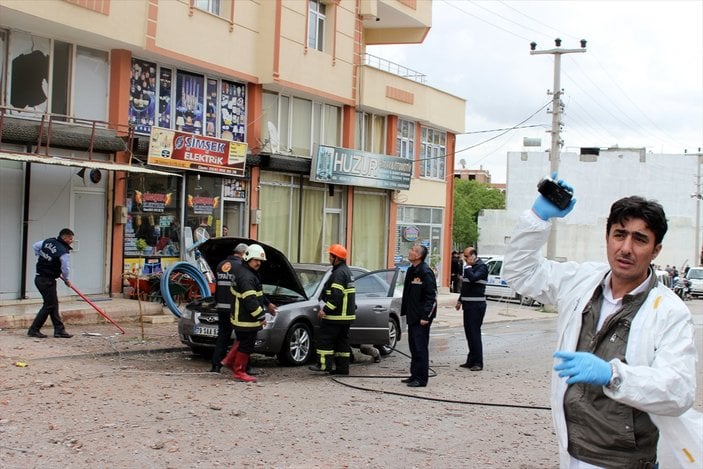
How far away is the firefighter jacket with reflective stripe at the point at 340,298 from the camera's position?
10875 mm

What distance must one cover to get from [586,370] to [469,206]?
257ft

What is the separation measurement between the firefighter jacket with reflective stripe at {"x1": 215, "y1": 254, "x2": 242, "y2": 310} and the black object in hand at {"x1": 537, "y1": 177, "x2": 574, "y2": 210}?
294 inches

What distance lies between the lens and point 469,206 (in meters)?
80.4

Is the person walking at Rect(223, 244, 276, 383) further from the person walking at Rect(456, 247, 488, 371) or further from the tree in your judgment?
the tree

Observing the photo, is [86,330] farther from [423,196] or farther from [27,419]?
[423,196]

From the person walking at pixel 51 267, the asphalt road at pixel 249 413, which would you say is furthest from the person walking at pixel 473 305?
the person walking at pixel 51 267

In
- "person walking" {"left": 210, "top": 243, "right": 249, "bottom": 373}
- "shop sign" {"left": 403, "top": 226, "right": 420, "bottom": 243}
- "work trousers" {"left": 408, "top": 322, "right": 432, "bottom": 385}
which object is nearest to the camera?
"work trousers" {"left": 408, "top": 322, "right": 432, "bottom": 385}

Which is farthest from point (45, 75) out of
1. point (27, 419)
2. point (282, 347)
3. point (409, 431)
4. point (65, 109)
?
point (409, 431)

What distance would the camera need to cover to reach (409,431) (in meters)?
7.64

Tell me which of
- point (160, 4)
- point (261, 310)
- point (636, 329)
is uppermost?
point (160, 4)

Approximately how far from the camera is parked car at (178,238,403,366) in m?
11.3

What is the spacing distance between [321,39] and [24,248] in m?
11.9

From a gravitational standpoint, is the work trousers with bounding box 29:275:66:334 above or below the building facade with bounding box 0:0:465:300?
below

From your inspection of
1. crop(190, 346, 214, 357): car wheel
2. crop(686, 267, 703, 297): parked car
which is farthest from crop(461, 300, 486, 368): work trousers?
crop(686, 267, 703, 297): parked car
